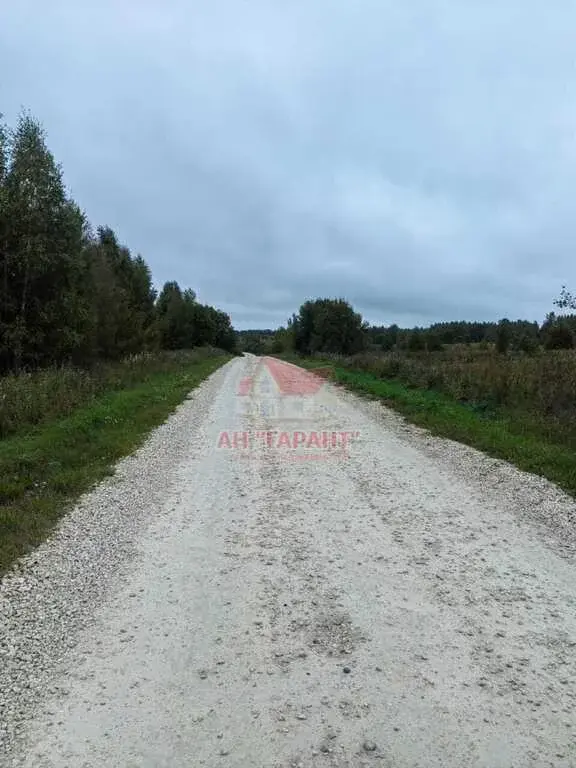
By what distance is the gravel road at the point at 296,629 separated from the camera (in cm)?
264

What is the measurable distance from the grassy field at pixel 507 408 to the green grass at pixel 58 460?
6529mm

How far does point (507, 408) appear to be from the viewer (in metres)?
13.2

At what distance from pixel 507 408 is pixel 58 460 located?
1041 cm

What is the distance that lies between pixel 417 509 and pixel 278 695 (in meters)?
3.65

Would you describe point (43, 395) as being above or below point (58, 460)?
above

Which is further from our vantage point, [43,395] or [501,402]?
[501,402]

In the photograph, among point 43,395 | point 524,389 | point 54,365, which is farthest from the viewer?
point 54,365

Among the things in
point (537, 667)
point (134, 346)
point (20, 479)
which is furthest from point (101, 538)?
point (134, 346)

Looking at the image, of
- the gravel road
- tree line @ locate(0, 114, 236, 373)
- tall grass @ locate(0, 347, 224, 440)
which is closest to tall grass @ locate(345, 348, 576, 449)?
the gravel road

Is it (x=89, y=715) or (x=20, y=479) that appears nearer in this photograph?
(x=89, y=715)

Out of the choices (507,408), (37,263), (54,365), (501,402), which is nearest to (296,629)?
(507,408)

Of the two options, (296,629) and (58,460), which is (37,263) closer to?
(58,460)

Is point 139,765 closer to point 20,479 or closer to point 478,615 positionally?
point 478,615

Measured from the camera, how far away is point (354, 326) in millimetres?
63406
